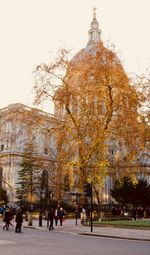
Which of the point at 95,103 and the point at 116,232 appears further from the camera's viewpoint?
the point at 95,103

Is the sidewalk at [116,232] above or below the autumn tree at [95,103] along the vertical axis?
below

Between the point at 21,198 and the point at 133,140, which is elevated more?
the point at 133,140

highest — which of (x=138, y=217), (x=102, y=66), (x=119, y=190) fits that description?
(x=102, y=66)

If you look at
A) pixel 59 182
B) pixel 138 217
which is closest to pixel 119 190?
pixel 138 217

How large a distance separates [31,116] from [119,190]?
3169cm

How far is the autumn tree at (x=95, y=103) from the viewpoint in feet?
98.3

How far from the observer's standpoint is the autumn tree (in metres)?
30.0

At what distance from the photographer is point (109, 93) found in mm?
30688

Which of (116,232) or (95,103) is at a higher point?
(95,103)

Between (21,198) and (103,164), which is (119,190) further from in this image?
(103,164)

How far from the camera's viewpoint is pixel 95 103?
3097 cm

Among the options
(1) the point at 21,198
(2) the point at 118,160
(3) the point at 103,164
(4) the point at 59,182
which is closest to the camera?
(3) the point at 103,164

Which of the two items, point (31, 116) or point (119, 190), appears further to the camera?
point (119, 190)

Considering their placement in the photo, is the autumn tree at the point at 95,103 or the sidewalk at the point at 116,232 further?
the autumn tree at the point at 95,103
